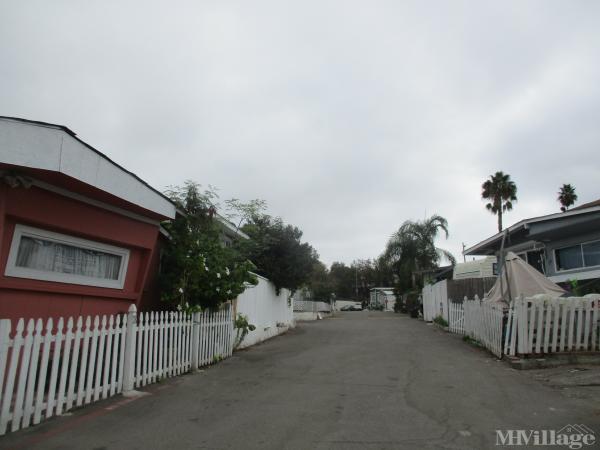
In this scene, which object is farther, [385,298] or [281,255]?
[385,298]

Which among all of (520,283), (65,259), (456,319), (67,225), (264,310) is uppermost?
(67,225)

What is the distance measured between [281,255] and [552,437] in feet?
46.8

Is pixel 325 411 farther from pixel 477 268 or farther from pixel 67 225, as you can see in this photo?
pixel 477 268

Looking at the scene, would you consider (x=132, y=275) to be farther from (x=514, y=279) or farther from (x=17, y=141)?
(x=514, y=279)

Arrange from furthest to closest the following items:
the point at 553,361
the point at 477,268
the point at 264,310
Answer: the point at 477,268 → the point at 264,310 → the point at 553,361

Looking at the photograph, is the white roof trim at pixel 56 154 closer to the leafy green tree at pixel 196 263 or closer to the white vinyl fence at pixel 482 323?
the leafy green tree at pixel 196 263

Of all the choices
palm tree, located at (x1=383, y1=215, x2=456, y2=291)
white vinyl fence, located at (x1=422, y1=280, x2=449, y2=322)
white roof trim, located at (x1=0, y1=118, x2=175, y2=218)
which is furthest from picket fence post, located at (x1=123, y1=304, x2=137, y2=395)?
palm tree, located at (x1=383, y1=215, x2=456, y2=291)

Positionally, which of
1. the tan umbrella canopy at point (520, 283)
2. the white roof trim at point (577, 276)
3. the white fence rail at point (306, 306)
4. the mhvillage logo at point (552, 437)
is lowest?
the mhvillage logo at point (552, 437)

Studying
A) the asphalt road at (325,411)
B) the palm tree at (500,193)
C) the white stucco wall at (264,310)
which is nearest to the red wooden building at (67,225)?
the asphalt road at (325,411)

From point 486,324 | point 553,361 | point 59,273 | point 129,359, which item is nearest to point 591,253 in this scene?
point 486,324

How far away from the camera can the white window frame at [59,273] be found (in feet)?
21.6

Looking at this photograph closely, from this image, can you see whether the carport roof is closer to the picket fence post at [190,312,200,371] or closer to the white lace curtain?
the picket fence post at [190,312,200,371]

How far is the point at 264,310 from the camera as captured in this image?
16.7 metres

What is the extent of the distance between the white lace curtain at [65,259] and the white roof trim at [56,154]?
4.03 feet
